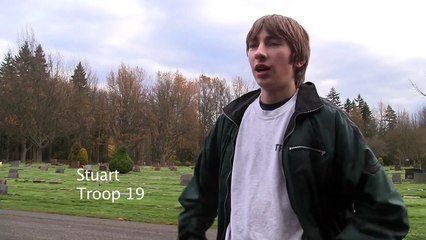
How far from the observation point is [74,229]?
11367 millimetres

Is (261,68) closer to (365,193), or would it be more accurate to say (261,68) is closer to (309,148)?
(309,148)

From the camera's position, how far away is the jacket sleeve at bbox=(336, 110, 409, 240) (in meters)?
1.66

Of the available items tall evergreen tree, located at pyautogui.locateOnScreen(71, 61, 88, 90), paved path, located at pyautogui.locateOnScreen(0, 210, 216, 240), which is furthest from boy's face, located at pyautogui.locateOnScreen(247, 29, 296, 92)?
tall evergreen tree, located at pyautogui.locateOnScreen(71, 61, 88, 90)

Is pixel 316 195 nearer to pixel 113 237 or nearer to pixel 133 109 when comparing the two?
pixel 113 237

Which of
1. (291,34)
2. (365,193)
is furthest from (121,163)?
(365,193)

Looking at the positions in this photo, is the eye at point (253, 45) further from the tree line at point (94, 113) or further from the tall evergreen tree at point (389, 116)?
the tall evergreen tree at point (389, 116)

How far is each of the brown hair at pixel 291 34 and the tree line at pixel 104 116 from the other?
193ft

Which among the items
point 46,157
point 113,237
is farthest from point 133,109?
point 113,237

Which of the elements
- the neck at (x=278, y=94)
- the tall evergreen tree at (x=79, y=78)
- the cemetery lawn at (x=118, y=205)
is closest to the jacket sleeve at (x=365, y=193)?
the neck at (x=278, y=94)

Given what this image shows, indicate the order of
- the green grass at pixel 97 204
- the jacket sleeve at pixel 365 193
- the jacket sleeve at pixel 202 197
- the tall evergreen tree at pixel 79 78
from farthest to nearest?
the tall evergreen tree at pixel 79 78 → the green grass at pixel 97 204 → the jacket sleeve at pixel 202 197 → the jacket sleeve at pixel 365 193

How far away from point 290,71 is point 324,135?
1.10 ft

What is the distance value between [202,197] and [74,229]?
9.95 m

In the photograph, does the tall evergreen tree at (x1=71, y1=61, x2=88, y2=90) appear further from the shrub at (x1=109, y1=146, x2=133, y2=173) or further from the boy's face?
the boy's face

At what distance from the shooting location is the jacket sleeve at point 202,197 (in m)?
2.17
